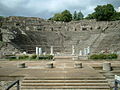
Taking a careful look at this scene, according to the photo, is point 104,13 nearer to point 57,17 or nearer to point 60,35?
point 57,17

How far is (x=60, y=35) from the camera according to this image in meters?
58.9

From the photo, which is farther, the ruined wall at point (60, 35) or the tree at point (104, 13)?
the tree at point (104, 13)

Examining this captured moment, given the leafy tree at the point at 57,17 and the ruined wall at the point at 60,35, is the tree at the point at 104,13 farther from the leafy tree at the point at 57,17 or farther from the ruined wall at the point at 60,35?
the leafy tree at the point at 57,17

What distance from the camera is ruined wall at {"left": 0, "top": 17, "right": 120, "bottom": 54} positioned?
4847 cm

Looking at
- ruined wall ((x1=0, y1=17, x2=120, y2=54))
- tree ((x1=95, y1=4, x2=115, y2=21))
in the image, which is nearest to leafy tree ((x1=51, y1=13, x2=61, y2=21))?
tree ((x1=95, y1=4, x2=115, y2=21))

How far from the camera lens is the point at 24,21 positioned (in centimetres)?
6700

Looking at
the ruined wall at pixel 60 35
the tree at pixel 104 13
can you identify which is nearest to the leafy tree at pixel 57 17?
the tree at pixel 104 13

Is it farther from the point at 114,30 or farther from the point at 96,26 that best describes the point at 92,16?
the point at 114,30

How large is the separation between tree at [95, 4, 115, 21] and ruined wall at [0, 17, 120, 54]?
12.0 meters

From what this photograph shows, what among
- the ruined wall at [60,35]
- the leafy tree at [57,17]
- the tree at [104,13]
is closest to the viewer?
the ruined wall at [60,35]

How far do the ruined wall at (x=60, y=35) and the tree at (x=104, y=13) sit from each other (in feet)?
39.4

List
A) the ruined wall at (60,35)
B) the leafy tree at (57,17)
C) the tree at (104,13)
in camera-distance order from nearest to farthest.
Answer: the ruined wall at (60,35) → the tree at (104,13) → the leafy tree at (57,17)

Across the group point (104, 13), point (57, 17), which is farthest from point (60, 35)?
point (57, 17)

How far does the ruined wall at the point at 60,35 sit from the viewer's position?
159 feet
